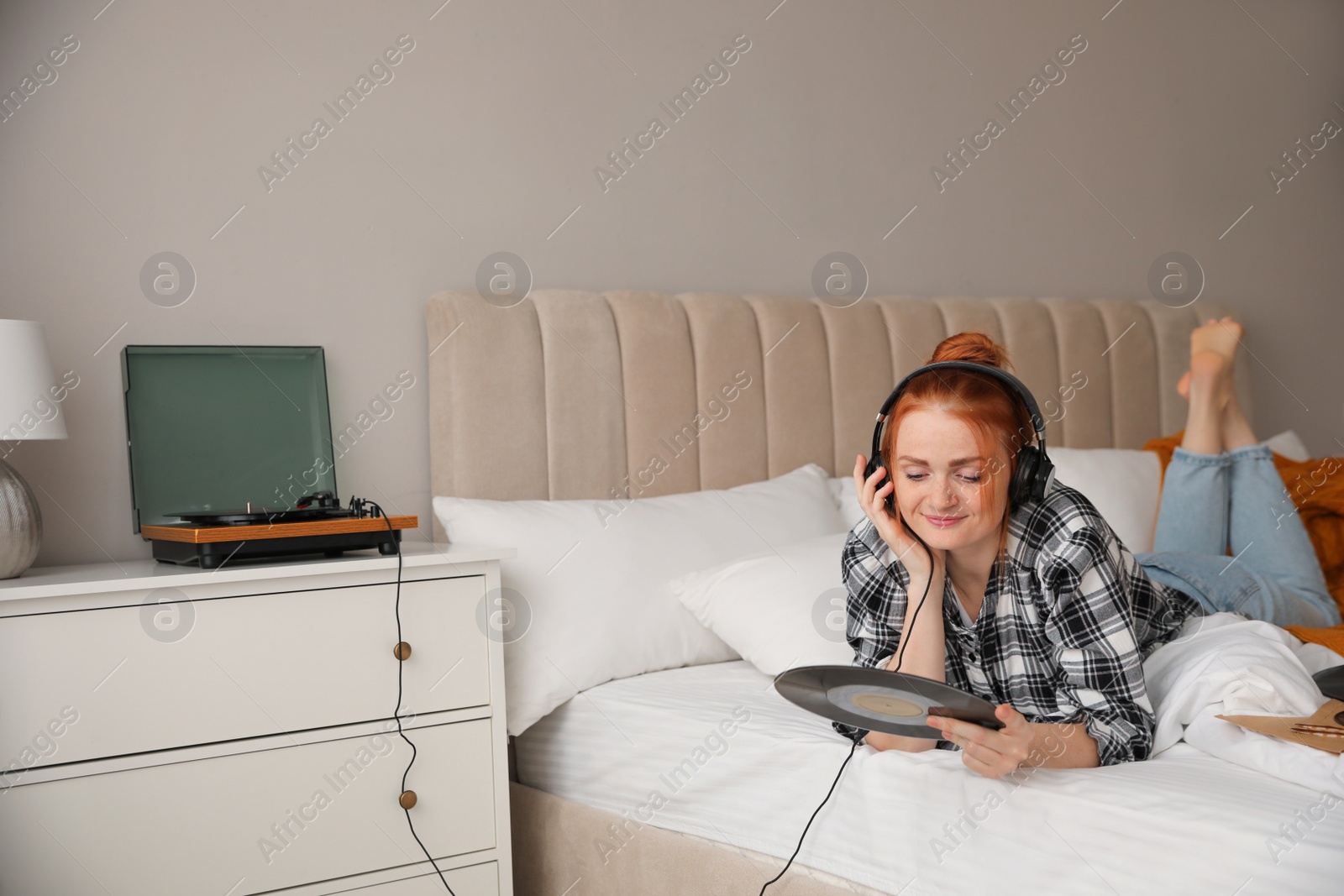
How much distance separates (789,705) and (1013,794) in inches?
18.6

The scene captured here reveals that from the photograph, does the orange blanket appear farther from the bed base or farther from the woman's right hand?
the bed base

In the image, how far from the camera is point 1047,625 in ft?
4.29

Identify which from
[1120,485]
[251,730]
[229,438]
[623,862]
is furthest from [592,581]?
[1120,485]

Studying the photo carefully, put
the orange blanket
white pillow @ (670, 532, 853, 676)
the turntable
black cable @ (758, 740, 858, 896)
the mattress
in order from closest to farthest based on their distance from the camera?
the mattress → black cable @ (758, 740, 858, 896) → white pillow @ (670, 532, 853, 676) → the turntable → the orange blanket

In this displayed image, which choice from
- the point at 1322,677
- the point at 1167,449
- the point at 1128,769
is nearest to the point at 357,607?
the point at 1128,769

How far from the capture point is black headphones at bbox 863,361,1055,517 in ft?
4.08

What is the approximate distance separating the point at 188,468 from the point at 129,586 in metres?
0.49

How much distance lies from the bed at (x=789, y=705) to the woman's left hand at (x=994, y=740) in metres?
0.07

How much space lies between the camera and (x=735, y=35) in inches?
99.5

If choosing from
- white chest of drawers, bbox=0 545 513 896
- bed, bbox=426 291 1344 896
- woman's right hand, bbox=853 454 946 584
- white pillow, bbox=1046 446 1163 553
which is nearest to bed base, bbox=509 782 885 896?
bed, bbox=426 291 1344 896

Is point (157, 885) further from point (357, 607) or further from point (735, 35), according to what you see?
point (735, 35)

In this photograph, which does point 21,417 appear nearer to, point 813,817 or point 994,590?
point 813,817

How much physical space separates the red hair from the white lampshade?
1.23m

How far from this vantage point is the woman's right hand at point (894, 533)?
1.32m
